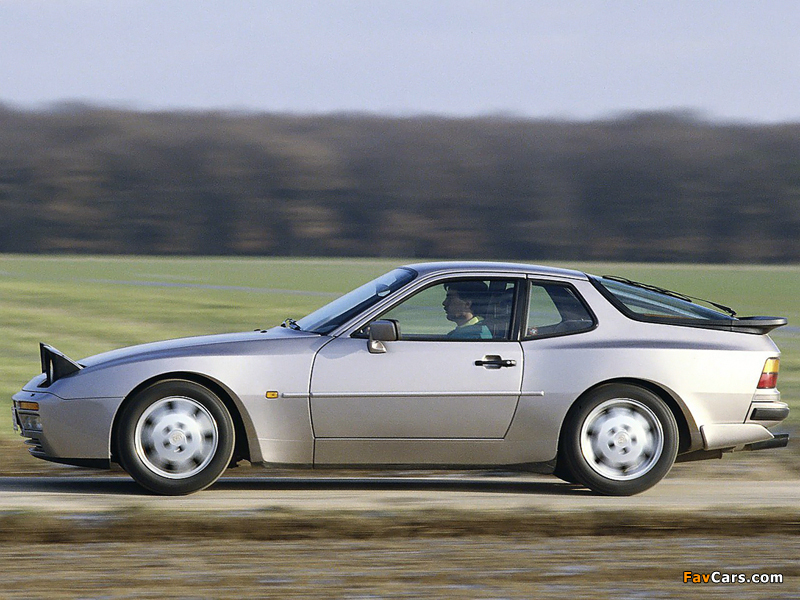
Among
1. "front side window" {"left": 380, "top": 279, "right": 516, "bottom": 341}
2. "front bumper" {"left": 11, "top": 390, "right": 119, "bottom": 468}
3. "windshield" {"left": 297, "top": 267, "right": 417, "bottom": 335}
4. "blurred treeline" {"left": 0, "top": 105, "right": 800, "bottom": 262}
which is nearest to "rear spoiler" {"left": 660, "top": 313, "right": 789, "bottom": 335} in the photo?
"front side window" {"left": 380, "top": 279, "right": 516, "bottom": 341}

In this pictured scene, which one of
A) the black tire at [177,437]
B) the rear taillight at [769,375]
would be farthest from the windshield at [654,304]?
the black tire at [177,437]

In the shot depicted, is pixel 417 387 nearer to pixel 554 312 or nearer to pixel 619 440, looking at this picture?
pixel 554 312

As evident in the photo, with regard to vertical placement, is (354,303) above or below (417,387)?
above

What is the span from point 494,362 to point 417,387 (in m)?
0.47

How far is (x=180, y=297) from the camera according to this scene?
24.8m

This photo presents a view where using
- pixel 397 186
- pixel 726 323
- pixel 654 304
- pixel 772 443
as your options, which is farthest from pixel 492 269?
pixel 397 186

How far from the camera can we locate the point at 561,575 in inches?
207

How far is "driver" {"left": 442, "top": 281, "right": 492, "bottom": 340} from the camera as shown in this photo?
22.5 ft

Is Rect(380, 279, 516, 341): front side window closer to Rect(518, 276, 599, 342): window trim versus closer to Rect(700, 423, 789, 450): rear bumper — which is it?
Rect(518, 276, 599, 342): window trim

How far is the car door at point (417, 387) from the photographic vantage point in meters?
6.62

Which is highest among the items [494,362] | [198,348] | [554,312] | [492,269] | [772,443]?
[492,269]

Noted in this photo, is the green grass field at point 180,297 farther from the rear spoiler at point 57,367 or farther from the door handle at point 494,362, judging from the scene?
the door handle at point 494,362

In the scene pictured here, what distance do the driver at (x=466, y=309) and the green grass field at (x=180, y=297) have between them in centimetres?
454

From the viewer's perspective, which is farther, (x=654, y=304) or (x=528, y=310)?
(x=654, y=304)
